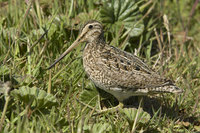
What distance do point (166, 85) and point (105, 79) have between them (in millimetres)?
630

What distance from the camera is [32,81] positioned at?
348cm

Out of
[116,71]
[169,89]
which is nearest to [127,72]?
[116,71]

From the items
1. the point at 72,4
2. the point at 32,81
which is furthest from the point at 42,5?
the point at 32,81

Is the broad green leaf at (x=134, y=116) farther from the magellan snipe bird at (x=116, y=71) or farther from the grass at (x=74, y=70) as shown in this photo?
the magellan snipe bird at (x=116, y=71)

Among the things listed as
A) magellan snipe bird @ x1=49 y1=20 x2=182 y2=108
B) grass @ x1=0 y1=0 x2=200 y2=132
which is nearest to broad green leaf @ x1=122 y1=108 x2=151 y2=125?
grass @ x1=0 y1=0 x2=200 y2=132

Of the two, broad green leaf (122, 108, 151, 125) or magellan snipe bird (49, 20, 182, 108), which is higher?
magellan snipe bird (49, 20, 182, 108)

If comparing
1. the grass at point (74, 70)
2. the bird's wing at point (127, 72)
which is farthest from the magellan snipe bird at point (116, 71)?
the grass at point (74, 70)

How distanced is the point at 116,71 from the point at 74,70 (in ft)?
1.97

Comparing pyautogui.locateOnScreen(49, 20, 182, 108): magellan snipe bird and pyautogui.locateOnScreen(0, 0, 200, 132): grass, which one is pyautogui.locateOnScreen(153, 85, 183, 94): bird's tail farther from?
pyautogui.locateOnScreen(0, 0, 200, 132): grass

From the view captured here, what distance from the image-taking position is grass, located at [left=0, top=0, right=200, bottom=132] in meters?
3.16

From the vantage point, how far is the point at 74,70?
157 inches

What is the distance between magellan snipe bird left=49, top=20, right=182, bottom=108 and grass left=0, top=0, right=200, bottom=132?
0.23 meters

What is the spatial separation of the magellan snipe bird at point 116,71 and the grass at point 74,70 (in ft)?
0.74

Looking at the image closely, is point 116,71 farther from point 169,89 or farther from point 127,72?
point 169,89
